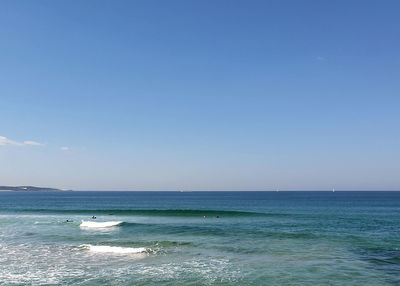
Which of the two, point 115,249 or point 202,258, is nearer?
point 202,258

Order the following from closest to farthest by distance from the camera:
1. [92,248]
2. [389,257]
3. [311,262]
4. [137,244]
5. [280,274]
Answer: [280,274], [311,262], [389,257], [92,248], [137,244]

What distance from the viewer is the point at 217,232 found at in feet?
123

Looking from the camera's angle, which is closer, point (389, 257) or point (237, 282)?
point (237, 282)

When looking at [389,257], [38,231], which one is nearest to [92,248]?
[38,231]

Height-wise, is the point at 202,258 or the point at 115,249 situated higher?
the point at 202,258

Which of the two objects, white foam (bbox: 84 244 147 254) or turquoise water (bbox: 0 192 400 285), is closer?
turquoise water (bbox: 0 192 400 285)

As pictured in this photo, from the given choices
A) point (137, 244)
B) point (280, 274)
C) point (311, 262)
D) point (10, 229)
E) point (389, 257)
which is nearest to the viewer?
point (280, 274)

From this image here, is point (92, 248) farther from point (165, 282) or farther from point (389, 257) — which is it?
point (389, 257)

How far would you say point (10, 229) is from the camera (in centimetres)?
4038

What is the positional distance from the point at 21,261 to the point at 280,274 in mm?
19874

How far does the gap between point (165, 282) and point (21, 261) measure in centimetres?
1296

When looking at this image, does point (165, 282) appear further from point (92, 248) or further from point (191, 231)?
point (191, 231)

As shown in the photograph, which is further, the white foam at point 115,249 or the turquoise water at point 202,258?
the white foam at point 115,249

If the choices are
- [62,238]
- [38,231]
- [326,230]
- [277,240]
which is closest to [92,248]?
[62,238]
